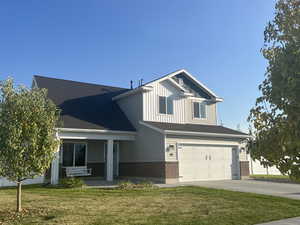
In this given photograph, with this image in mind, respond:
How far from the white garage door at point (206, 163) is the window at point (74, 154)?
7263 millimetres

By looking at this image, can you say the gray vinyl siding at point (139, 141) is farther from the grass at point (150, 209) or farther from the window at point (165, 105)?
the grass at point (150, 209)

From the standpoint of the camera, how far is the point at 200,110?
23094 millimetres

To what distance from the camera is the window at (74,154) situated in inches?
783

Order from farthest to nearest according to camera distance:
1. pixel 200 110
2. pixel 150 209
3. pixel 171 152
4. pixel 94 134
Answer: pixel 200 110
pixel 94 134
pixel 171 152
pixel 150 209

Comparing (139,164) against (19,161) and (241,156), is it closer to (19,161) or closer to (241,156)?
(241,156)

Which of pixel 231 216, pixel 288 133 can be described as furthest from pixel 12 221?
pixel 288 133

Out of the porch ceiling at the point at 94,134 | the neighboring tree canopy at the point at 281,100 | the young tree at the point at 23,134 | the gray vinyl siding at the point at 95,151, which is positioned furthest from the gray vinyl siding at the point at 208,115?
the neighboring tree canopy at the point at 281,100

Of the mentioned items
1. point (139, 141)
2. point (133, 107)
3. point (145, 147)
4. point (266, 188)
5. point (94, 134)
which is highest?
point (133, 107)

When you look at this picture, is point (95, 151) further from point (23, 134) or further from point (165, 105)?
point (23, 134)

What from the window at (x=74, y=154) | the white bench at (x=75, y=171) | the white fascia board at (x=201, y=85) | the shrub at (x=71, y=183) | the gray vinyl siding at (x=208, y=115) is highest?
the white fascia board at (x=201, y=85)

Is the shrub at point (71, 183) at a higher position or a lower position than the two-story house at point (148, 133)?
lower

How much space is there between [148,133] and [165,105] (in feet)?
9.95

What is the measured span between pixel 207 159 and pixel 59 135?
394 inches

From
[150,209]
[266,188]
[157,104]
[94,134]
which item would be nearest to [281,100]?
[150,209]
